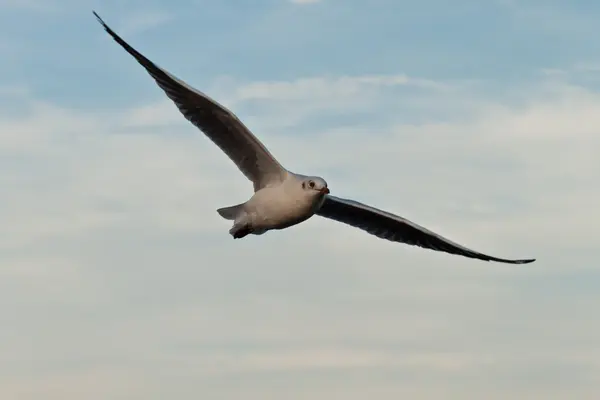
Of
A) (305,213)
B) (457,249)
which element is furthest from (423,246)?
(305,213)

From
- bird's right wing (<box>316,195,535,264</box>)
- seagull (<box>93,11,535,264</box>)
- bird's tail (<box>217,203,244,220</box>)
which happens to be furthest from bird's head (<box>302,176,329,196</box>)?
bird's right wing (<box>316,195,535,264</box>)

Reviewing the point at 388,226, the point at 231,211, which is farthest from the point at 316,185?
the point at 388,226

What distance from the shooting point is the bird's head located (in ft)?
60.6

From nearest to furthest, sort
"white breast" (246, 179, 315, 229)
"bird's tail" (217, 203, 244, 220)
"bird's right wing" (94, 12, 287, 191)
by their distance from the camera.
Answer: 1. "bird's right wing" (94, 12, 287, 191)
2. "white breast" (246, 179, 315, 229)
3. "bird's tail" (217, 203, 244, 220)

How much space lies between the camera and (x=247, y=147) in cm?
1898

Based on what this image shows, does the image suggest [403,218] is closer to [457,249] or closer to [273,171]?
[457,249]

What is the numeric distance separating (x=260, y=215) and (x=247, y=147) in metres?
1.15

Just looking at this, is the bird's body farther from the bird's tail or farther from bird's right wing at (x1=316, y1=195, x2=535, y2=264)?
→ bird's right wing at (x1=316, y1=195, x2=535, y2=264)

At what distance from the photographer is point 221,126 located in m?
18.9

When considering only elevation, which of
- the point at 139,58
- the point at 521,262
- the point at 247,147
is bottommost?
the point at 521,262

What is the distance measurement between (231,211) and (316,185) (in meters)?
2.02

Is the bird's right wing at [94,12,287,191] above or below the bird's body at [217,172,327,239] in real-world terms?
above

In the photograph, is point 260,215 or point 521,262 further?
point 521,262

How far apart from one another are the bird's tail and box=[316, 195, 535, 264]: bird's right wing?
1.98 m
